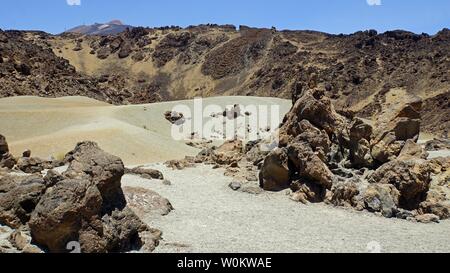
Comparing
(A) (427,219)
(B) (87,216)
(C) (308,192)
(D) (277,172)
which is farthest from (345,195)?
(B) (87,216)

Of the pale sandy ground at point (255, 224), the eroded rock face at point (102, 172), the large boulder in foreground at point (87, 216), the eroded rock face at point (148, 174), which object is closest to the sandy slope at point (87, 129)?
the pale sandy ground at point (255, 224)

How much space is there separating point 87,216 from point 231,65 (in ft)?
240

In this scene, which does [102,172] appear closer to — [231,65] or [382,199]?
[382,199]

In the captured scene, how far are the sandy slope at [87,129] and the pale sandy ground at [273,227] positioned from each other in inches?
403

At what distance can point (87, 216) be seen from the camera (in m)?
9.33

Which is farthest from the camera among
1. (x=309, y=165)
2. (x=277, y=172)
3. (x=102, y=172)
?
(x=277, y=172)

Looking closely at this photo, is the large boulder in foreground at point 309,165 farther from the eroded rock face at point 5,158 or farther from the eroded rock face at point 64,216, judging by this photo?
the eroded rock face at point 5,158

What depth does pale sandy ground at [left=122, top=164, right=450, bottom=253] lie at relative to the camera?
10.5 meters

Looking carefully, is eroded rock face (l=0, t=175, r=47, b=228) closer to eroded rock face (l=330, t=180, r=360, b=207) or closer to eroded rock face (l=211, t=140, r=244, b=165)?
eroded rock face (l=330, t=180, r=360, b=207)

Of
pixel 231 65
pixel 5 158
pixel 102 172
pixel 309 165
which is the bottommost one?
pixel 5 158

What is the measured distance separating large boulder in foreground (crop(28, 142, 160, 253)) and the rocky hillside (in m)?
32.4

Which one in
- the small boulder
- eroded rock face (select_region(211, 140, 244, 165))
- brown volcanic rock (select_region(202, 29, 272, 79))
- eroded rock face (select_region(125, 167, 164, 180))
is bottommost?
the small boulder

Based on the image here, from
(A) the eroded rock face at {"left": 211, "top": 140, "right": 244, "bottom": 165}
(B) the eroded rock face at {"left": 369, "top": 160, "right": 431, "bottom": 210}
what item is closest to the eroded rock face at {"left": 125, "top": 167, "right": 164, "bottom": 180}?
(A) the eroded rock face at {"left": 211, "top": 140, "right": 244, "bottom": 165}
